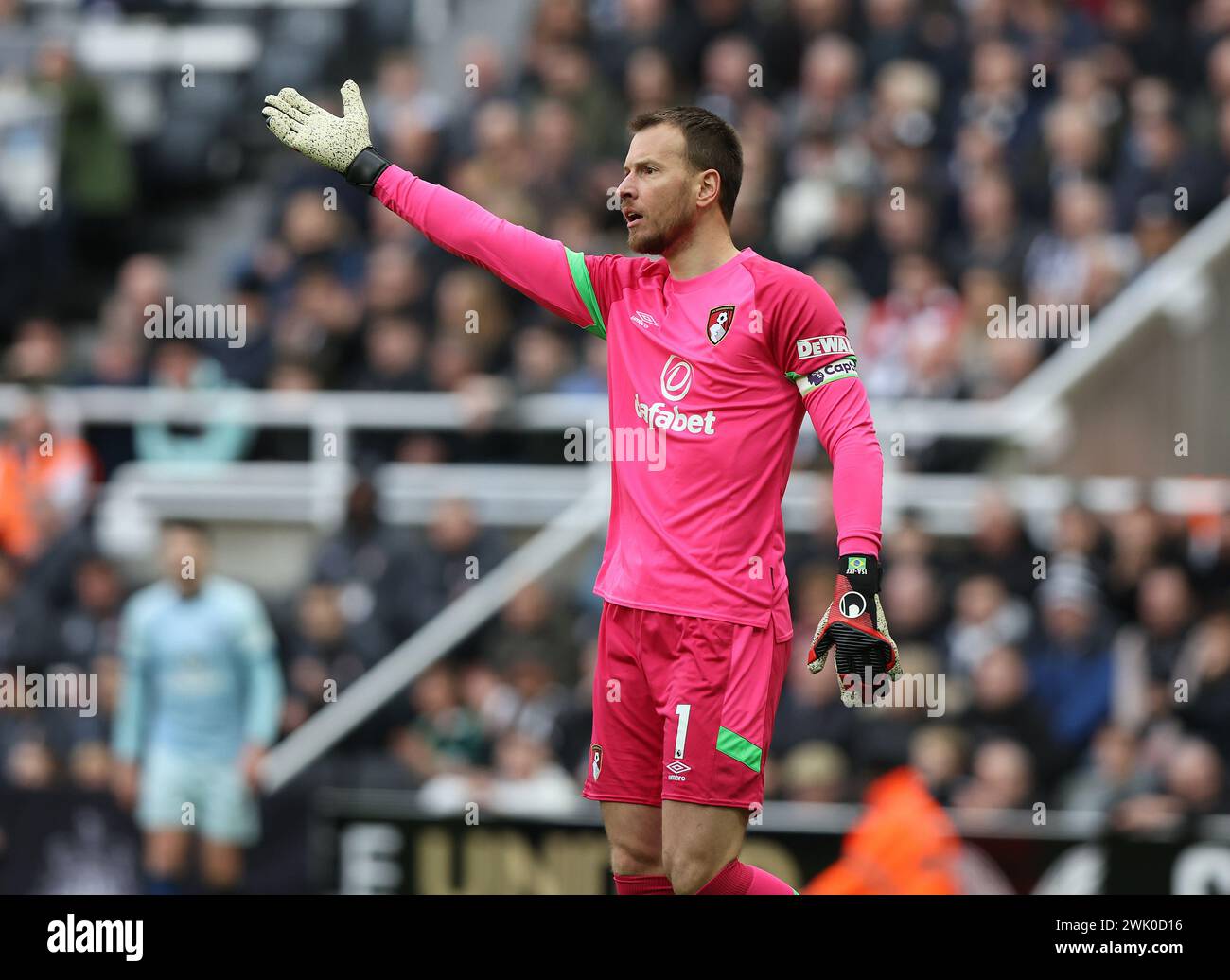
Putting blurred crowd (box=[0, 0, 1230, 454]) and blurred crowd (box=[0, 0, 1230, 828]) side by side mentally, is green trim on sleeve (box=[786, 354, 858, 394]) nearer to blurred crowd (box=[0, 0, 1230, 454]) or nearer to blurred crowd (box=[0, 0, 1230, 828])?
blurred crowd (box=[0, 0, 1230, 828])

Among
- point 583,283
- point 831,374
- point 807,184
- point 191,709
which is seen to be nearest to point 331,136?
point 583,283

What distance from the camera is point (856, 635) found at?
17.8 feet

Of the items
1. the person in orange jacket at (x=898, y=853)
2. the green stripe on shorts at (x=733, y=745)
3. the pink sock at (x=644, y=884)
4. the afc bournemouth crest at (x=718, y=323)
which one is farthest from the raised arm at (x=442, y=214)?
the person in orange jacket at (x=898, y=853)

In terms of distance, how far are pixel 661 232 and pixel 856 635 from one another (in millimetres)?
1259

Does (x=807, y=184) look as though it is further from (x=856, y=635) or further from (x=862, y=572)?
(x=856, y=635)

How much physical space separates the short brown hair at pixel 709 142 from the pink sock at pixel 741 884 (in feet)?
5.84

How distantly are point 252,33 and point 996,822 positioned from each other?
7.97 m

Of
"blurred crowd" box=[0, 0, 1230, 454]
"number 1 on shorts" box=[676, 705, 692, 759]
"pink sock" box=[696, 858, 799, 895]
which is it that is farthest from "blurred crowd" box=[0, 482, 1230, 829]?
"number 1 on shorts" box=[676, 705, 692, 759]

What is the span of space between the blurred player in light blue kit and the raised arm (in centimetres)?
529

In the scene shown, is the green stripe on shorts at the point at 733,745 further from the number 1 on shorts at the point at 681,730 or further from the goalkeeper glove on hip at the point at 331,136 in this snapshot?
the goalkeeper glove on hip at the point at 331,136

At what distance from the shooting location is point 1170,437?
36.9 feet
